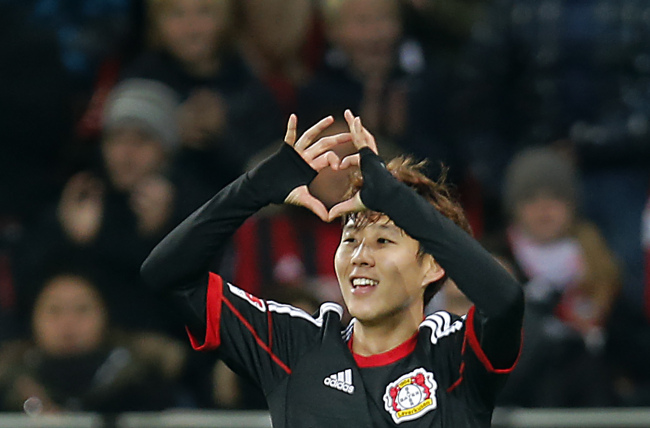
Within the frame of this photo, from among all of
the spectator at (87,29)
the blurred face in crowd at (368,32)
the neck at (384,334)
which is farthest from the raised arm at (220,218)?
the spectator at (87,29)

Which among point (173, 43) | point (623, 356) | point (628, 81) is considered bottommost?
point (623, 356)

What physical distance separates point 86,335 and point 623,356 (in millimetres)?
2290

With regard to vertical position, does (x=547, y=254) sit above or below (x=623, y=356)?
above

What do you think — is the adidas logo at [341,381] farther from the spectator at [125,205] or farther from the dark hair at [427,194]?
the spectator at [125,205]

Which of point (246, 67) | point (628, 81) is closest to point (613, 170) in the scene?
point (628, 81)

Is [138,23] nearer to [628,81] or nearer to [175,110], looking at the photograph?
[175,110]

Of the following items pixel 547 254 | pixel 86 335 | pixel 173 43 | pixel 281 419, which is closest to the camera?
pixel 281 419

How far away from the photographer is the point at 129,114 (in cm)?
534

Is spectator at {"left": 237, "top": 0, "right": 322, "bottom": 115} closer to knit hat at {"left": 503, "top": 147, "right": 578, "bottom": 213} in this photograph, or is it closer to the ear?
knit hat at {"left": 503, "top": 147, "right": 578, "bottom": 213}

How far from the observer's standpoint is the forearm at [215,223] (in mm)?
2910

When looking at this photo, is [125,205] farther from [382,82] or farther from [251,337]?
[251,337]

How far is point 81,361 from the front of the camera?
4.87m

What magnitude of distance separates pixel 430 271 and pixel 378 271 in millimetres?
211

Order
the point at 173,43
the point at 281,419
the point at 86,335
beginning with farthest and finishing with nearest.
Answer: the point at 173,43 < the point at 86,335 < the point at 281,419
